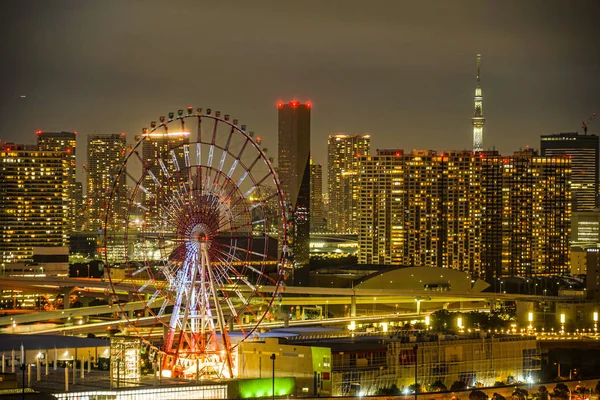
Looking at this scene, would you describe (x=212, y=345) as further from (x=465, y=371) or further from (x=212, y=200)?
(x=465, y=371)

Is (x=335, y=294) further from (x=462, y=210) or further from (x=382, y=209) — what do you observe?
(x=382, y=209)

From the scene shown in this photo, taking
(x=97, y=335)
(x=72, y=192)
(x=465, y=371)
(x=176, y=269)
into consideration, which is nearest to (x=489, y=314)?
(x=97, y=335)

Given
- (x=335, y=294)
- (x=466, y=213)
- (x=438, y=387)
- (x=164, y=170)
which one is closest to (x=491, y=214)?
(x=466, y=213)

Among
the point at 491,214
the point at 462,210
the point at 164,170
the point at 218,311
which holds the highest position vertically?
the point at 164,170

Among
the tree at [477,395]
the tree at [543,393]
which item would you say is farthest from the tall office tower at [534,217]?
the tree at [477,395]

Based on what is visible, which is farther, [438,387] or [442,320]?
[442,320]

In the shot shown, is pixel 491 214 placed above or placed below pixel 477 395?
above

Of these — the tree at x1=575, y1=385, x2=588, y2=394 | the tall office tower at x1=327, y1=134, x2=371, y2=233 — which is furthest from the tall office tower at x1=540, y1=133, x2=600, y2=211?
the tree at x1=575, y1=385, x2=588, y2=394

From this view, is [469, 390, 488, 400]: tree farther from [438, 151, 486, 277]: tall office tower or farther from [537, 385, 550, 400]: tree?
[438, 151, 486, 277]: tall office tower
